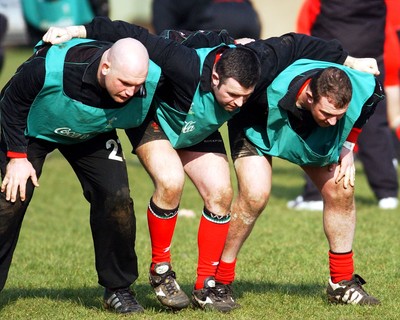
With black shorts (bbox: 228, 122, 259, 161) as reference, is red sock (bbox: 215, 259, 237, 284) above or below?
below

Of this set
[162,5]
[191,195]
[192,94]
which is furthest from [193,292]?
[162,5]

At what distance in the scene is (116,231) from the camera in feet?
19.3

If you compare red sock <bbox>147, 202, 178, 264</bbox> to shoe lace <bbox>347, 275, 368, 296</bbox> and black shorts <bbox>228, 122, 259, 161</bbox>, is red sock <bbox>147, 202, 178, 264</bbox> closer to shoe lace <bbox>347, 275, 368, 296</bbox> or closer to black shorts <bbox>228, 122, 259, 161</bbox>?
black shorts <bbox>228, 122, 259, 161</bbox>

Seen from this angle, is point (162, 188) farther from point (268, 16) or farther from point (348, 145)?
point (268, 16)

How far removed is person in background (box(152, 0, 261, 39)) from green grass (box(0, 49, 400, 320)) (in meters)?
1.88

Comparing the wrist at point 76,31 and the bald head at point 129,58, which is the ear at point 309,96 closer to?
the bald head at point 129,58

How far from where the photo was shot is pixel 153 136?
5895mm

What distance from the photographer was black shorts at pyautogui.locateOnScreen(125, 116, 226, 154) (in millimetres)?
5898

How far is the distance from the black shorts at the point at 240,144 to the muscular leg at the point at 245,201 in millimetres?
32

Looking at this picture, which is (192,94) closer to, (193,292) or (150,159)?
(150,159)

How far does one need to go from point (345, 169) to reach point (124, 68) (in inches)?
61.3

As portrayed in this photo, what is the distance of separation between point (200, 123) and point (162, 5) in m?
6.66

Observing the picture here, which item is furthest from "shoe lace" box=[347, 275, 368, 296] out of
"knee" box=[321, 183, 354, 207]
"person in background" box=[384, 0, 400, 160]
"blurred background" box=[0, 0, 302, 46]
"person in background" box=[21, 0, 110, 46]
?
"blurred background" box=[0, 0, 302, 46]

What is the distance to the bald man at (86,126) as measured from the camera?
5371 mm
